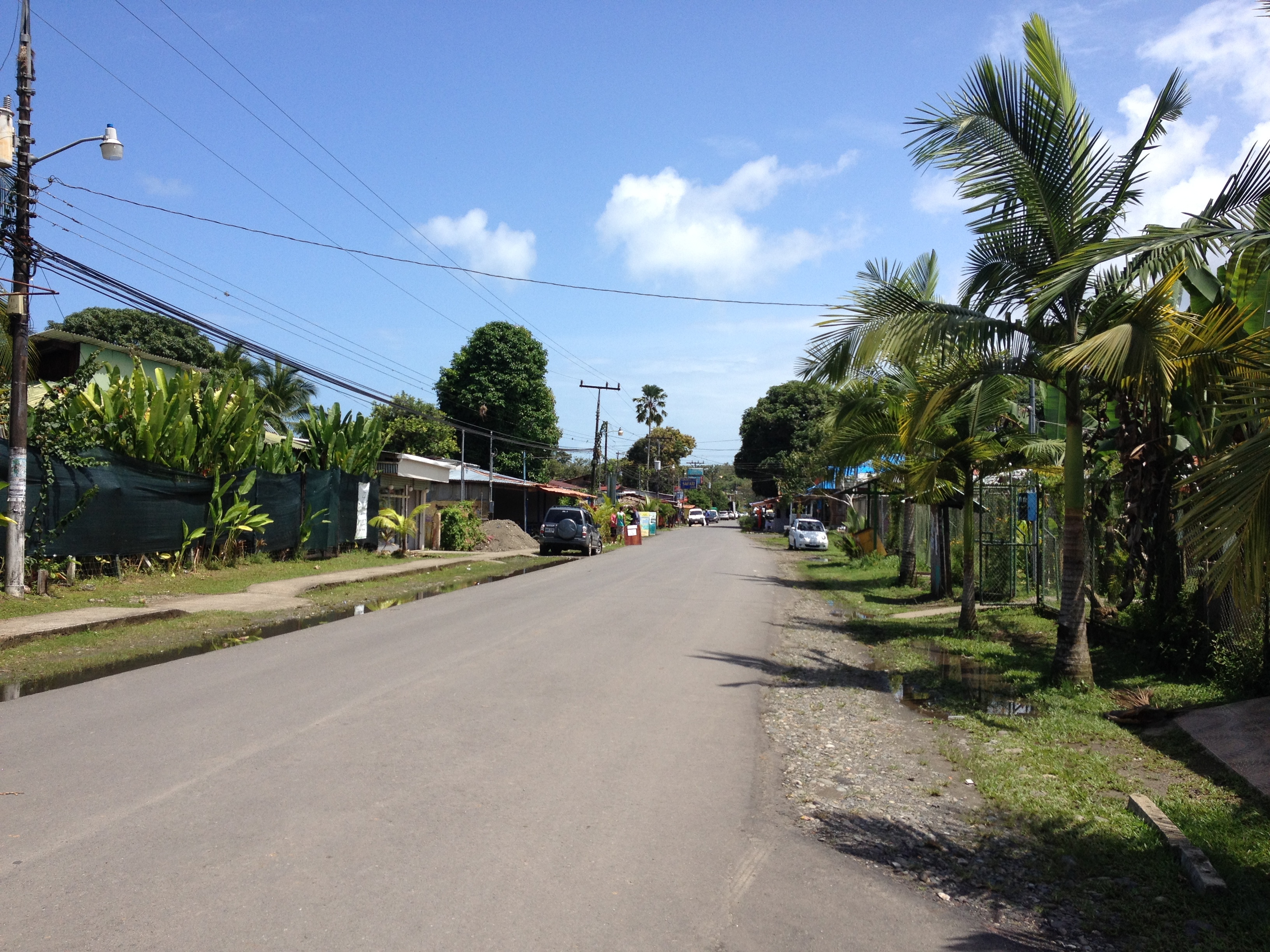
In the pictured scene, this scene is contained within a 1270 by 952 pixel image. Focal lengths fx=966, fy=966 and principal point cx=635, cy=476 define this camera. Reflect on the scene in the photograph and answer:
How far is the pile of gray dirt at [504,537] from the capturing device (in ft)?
118

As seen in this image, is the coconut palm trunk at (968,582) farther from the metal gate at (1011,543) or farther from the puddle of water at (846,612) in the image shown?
the puddle of water at (846,612)

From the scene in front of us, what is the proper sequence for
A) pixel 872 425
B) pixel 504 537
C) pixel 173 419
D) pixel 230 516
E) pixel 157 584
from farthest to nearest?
pixel 504 537 < pixel 230 516 < pixel 173 419 < pixel 157 584 < pixel 872 425

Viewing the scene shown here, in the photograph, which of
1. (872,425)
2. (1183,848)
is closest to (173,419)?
(872,425)

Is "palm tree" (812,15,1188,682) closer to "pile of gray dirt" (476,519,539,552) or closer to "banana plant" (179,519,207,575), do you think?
"banana plant" (179,519,207,575)

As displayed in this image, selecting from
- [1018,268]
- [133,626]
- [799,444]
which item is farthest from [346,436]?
[799,444]

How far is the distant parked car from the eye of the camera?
35.5 metres

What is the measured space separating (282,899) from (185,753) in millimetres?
2860

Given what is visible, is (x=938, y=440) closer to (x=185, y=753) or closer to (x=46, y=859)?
(x=185, y=753)

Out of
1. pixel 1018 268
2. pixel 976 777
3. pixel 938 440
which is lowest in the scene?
pixel 976 777

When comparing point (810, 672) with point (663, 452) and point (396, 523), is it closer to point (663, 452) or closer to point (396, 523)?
point (396, 523)

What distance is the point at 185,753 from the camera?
6.70 metres

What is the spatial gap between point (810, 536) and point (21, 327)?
113 ft

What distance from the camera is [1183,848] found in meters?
5.25

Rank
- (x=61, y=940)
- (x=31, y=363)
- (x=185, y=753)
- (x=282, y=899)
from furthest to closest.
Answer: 1. (x=31, y=363)
2. (x=185, y=753)
3. (x=282, y=899)
4. (x=61, y=940)
